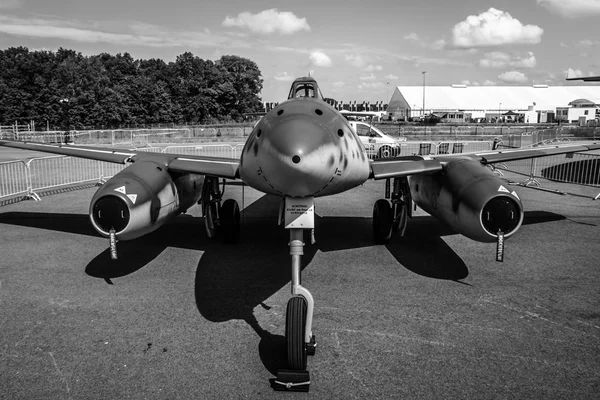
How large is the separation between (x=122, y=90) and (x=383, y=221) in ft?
229

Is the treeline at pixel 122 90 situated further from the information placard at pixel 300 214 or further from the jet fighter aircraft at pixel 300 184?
the information placard at pixel 300 214

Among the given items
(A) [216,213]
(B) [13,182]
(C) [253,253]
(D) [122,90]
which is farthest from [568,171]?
(D) [122,90]

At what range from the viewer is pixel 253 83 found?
90062 mm

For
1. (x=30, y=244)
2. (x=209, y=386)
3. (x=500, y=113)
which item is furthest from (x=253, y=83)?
(x=209, y=386)

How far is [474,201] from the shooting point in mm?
6809

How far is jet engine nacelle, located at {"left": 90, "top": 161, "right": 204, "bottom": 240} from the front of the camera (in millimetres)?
6578

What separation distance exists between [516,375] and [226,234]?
6314 millimetres

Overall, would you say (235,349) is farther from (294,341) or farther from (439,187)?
(439,187)

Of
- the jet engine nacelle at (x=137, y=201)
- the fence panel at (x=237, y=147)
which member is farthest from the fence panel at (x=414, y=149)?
the jet engine nacelle at (x=137, y=201)

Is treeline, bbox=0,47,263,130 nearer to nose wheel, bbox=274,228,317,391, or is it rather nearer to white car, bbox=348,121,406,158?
white car, bbox=348,121,406,158

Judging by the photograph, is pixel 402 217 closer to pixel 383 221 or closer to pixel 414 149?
pixel 383 221

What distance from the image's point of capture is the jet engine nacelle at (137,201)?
259 inches

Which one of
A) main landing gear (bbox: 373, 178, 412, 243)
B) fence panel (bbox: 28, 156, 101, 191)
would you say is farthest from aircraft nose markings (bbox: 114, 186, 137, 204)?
fence panel (bbox: 28, 156, 101, 191)

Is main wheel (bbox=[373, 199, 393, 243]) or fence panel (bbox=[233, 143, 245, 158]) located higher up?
fence panel (bbox=[233, 143, 245, 158])
